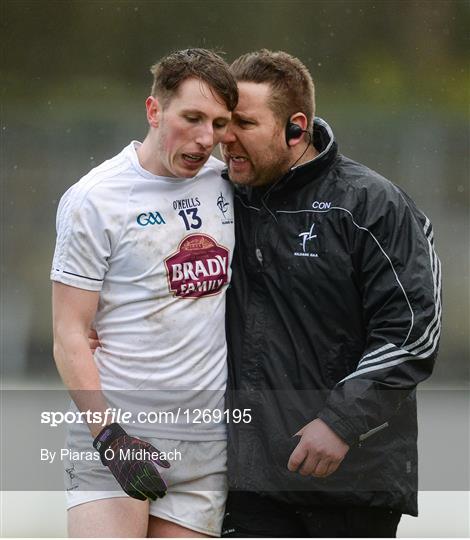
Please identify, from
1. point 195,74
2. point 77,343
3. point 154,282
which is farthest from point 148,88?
point 77,343

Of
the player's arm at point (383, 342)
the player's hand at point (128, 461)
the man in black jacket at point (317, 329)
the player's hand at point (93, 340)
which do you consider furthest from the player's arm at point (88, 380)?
the player's arm at point (383, 342)

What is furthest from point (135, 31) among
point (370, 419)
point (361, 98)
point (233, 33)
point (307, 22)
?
point (370, 419)

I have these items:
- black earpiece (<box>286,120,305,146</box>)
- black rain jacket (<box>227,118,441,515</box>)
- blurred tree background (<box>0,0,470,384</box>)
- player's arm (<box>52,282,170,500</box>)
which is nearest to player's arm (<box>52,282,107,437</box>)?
player's arm (<box>52,282,170,500</box>)

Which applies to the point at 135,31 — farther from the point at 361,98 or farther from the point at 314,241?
the point at 314,241

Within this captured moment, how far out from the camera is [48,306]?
3.63 m

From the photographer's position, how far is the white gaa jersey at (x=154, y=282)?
2.09 m

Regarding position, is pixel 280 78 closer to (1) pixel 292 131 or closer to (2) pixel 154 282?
(1) pixel 292 131

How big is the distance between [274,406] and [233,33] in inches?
64.8

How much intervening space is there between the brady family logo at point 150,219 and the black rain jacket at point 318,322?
0.71 feet

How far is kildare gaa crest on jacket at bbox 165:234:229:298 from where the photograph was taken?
2156 millimetres

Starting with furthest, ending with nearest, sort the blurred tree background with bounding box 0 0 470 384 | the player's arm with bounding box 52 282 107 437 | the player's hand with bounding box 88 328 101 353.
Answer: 1. the blurred tree background with bounding box 0 0 470 384
2. the player's hand with bounding box 88 328 101 353
3. the player's arm with bounding box 52 282 107 437

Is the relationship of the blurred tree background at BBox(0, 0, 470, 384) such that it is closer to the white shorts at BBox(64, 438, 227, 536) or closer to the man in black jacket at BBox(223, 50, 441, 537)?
the man in black jacket at BBox(223, 50, 441, 537)

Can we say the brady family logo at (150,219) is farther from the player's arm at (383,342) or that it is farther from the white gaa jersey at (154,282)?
the player's arm at (383,342)

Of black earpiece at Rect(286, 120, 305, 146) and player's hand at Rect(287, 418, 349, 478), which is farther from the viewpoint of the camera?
black earpiece at Rect(286, 120, 305, 146)
